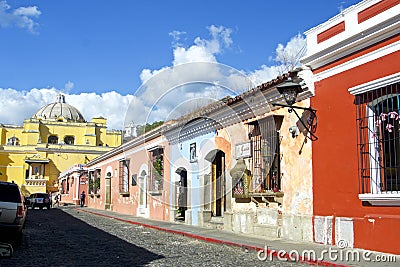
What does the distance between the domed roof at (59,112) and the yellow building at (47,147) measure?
0.82m

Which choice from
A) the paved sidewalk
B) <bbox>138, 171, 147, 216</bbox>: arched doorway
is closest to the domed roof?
<bbox>138, 171, 147, 216</bbox>: arched doorway

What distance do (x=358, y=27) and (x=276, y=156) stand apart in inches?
154

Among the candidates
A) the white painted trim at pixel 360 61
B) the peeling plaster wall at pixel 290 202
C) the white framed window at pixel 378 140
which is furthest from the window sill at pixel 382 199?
the white painted trim at pixel 360 61

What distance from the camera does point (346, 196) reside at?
931 cm

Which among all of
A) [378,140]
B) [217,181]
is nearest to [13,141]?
[217,181]

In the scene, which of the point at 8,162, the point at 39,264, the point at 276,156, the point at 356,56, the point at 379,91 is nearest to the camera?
the point at 39,264

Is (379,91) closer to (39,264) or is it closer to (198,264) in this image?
(198,264)

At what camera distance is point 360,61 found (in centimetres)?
905

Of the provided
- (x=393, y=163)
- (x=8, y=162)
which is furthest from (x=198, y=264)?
(x=8, y=162)

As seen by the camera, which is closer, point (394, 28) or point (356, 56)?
point (394, 28)

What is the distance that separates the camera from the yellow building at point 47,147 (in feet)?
184

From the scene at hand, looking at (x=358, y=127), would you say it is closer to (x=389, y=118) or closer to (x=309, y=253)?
(x=389, y=118)

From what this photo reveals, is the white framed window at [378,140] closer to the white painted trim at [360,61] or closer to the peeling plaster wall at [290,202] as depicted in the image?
the white painted trim at [360,61]

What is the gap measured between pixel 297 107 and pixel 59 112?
62.5m
